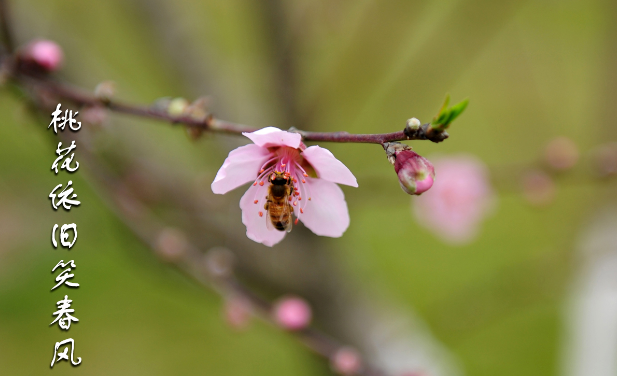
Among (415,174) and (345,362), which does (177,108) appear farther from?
(345,362)

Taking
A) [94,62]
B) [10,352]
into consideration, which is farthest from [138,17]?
[10,352]

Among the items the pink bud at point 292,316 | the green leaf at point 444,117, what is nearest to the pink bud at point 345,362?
the pink bud at point 292,316

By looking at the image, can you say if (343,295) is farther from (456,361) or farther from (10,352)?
(10,352)

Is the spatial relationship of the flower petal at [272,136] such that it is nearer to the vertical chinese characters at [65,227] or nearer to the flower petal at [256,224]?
the flower petal at [256,224]

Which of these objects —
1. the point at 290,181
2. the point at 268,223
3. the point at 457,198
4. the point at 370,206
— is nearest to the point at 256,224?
the point at 268,223

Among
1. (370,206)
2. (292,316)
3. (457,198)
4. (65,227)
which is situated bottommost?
(292,316)

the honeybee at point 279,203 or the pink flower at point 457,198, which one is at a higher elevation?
the pink flower at point 457,198
